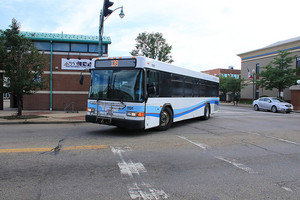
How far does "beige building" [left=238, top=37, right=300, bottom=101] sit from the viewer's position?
35188mm

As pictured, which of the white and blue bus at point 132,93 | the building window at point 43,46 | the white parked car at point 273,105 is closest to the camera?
the white and blue bus at point 132,93

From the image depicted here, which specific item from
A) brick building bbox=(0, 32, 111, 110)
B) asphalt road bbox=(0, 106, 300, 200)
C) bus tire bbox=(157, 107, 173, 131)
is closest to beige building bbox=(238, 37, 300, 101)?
brick building bbox=(0, 32, 111, 110)

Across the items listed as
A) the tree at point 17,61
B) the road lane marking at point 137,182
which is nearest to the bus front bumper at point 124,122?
the road lane marking at point 137,182

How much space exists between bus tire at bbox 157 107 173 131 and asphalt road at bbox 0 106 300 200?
174 cm

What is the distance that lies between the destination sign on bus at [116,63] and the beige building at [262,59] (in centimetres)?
3125

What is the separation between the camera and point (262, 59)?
4159 centimetres

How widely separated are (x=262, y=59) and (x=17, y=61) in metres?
40.6

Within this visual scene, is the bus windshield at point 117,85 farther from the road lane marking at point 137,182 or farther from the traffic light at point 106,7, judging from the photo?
the traffic light at point 106,7

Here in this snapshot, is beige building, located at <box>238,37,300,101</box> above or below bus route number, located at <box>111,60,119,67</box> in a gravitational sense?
above

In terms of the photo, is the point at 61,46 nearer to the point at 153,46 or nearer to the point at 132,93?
the point at 132,93

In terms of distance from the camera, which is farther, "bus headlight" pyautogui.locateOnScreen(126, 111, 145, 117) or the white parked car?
the white parked car

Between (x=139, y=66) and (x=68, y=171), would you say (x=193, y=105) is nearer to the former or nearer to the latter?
(x=139, y=66)

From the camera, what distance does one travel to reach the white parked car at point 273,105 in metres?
22.6

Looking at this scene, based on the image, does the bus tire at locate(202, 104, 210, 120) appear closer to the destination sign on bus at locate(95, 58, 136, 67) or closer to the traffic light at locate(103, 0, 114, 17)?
the destination sign on bus at locate(95, 58, 136, 67)
